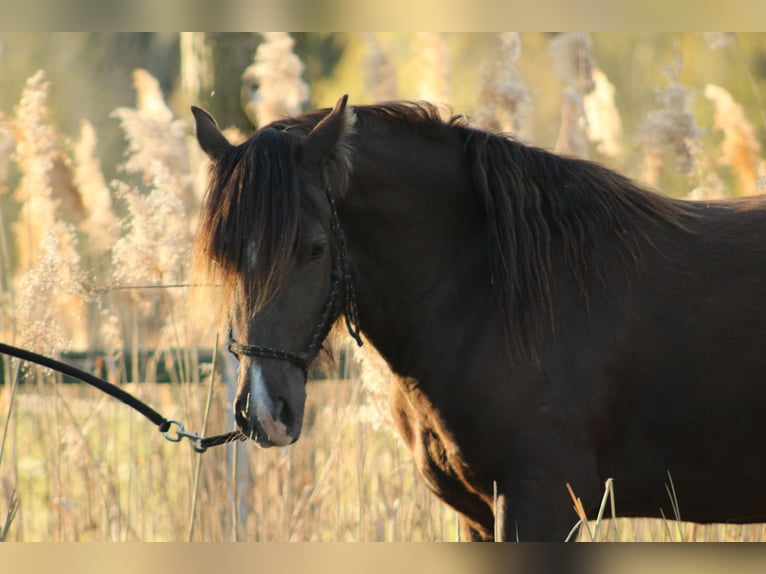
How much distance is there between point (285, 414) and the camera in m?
2.18

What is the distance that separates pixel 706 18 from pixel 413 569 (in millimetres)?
525

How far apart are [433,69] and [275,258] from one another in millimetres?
2753

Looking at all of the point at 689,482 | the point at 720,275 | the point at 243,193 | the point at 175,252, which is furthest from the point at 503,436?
the point at 175,252

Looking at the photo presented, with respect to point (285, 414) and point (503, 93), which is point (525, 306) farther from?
point (503, 93)

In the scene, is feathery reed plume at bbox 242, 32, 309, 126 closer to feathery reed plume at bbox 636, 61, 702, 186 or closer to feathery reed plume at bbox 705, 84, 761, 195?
feathery reed plume at bbox 636, 61, 702, 186

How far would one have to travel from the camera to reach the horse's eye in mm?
2281

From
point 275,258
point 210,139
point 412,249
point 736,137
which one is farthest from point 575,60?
point 275,258

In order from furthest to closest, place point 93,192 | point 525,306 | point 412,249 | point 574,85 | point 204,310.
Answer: point 93,192
point 574,85
point 204,310
point 412,249
point 525,306

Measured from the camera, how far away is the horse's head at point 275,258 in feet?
7.07

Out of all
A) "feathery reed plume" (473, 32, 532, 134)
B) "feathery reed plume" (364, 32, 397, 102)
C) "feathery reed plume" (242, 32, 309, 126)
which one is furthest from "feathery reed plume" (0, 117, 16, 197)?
"feathery reed plume" (473, 32, 532, 134)

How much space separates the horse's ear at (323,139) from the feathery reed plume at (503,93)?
1945 millimetres

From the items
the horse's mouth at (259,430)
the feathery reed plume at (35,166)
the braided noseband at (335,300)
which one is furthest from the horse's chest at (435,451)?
the feathery reed plume at (35,166)

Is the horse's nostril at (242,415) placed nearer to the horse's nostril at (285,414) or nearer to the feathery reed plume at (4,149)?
the horse's nostril at (285,414)

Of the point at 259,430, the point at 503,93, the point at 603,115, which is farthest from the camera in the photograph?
the point at 603,115
